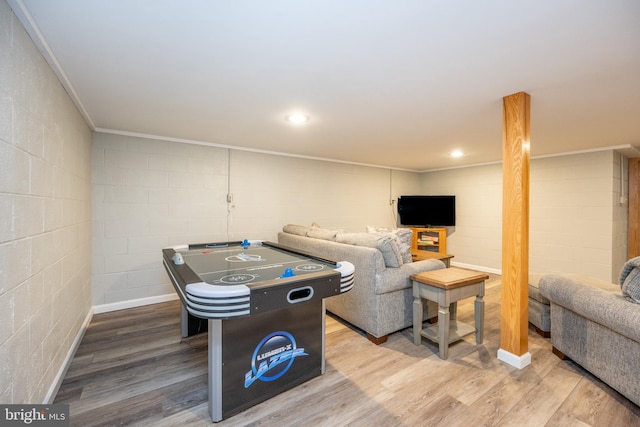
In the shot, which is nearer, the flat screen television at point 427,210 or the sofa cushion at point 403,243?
the sofa cushion at point 403,243

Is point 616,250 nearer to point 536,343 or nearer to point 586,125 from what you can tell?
point 586,125

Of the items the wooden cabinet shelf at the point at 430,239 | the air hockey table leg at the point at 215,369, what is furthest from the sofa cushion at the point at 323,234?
the wooden cabinet shelf at the point at 430,239

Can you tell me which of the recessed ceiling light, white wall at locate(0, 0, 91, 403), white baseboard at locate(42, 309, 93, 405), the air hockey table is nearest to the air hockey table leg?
the air hockey table

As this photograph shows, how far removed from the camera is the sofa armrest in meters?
1.73

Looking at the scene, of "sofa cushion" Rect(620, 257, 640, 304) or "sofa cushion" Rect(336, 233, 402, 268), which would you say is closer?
"sofa cushion" Rect(620, 257, 640, 304)

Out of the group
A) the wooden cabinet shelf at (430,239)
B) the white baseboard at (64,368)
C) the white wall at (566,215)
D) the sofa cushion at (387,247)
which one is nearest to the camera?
the white baseboard at (64,368)

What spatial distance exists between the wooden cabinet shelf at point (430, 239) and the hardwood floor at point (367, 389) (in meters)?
3.33

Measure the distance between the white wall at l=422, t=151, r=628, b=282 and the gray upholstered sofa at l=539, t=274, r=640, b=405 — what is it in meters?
2.68

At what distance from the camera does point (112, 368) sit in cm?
223

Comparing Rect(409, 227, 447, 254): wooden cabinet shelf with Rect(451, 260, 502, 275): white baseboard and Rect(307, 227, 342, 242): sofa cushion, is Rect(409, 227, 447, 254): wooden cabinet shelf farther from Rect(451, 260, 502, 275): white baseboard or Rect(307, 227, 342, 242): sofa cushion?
Rect(307, 227, 342, 242): sofa cushion

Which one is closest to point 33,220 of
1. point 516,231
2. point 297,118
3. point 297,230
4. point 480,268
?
point 297,118

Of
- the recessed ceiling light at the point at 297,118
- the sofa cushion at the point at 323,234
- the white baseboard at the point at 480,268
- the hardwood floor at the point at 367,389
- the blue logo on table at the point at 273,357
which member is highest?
the recessed ceiling light at the point at 297,118

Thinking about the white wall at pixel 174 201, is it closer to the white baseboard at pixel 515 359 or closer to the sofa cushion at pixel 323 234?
the sofa cushion at pixel 323 234

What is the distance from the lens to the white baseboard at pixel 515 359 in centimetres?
224
